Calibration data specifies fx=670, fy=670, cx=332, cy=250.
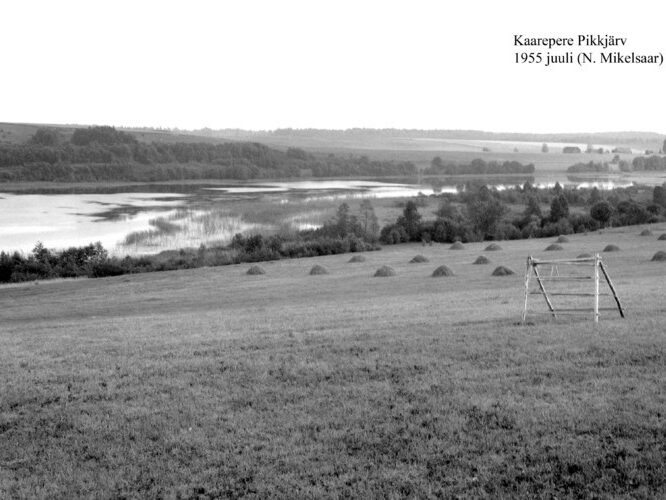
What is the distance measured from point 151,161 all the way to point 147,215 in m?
67.2

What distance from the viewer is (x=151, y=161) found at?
521 feet

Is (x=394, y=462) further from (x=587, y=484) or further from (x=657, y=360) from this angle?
(x=657, y=360)

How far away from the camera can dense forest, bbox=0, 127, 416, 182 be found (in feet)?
446

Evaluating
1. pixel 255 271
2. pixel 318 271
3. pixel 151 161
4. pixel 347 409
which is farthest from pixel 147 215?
pixel 347 409

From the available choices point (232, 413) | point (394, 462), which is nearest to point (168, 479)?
point (232, 413)

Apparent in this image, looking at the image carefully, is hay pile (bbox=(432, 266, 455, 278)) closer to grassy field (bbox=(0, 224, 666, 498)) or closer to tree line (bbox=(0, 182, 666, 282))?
grassy field (bbox=(0, 224, 666, 498))

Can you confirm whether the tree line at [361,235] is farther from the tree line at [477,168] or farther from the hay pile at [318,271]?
the tree line at [477,168]

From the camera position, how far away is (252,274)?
162ft

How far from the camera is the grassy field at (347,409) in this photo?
8.32 m

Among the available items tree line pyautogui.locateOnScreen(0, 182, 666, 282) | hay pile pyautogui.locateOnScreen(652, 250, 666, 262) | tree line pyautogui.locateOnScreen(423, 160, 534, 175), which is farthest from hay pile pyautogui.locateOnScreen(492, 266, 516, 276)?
tree line pyautogui.locateOnScreen(423, 160, 534, 175)

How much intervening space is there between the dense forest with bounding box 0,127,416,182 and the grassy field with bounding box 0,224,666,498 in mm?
125846

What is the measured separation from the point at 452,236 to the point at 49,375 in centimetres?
7030

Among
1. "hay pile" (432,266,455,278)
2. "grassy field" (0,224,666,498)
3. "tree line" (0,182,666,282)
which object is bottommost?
"tree line" (0,182,666,282)

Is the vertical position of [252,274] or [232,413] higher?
[232,413]
